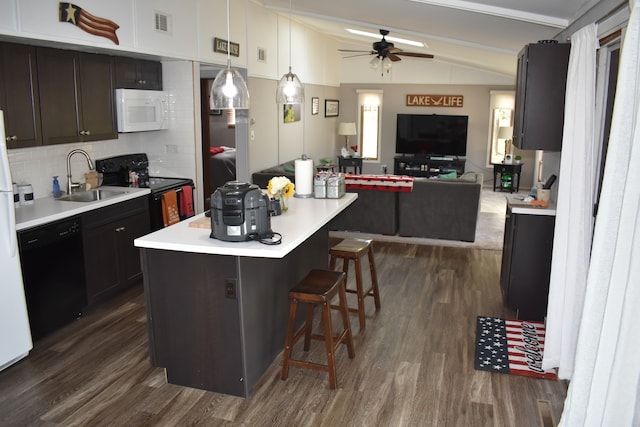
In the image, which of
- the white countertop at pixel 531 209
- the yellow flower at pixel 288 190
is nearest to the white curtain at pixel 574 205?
the white countertop at pixel 531 209

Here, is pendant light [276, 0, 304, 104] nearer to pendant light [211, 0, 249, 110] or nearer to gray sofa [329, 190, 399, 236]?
pendant light [211, 0, 249, 110]

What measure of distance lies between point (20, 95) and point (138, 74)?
1577 millimetres

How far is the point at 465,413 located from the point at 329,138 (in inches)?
355

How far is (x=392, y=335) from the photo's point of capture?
4.26 metres

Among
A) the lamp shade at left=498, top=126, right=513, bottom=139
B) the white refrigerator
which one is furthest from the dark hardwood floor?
the lamp shade at left=498, top=126, right=513, bottom=139

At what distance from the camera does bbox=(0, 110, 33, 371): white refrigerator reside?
3428mm

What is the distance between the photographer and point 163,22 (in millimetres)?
5383

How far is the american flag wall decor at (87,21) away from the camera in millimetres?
4191

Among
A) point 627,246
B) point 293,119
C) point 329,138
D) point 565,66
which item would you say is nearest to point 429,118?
point 329,138

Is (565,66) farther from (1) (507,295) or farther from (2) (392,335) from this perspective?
(2) (392,335)

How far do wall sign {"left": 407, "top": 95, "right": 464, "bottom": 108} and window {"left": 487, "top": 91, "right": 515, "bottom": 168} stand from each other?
0.70 meters

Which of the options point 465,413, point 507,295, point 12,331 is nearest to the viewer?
point 465,413

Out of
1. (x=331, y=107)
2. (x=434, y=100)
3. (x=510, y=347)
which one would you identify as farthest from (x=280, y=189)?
(x=434, y=100)

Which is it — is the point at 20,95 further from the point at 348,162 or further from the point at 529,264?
the point at 348,162
